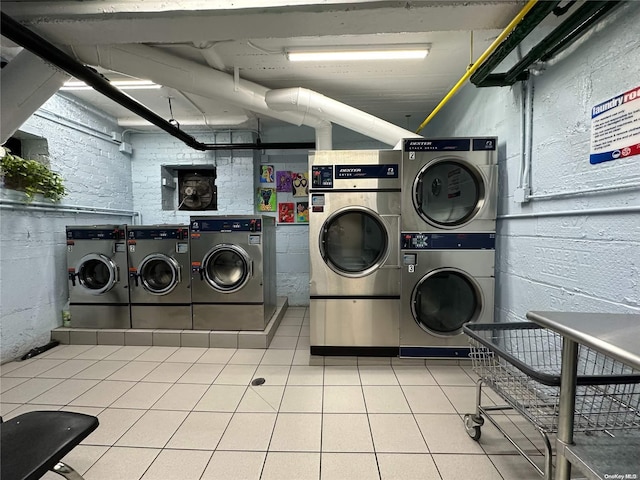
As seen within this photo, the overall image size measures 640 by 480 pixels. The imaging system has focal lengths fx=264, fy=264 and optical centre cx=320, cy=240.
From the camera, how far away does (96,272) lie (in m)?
3.34

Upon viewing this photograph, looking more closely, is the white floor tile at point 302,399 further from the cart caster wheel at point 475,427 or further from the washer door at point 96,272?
the washer door at point 96,272

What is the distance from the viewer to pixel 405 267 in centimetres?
254

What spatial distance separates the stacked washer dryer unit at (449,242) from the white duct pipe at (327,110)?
0.52 meters

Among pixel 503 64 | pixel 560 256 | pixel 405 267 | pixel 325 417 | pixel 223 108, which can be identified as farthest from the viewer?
pixel 223 108

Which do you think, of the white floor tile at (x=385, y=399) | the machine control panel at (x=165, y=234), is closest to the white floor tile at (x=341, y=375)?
the white floor tile at (x=385, y=399)

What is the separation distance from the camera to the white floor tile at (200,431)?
65.7 inches

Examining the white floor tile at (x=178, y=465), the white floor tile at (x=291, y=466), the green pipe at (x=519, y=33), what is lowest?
the white floor tile at (x=178, y=465)

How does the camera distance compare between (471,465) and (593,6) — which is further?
(471,465)

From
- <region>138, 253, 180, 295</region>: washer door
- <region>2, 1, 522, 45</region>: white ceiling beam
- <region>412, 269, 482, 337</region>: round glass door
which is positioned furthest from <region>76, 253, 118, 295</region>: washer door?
<region>412, 269, 482, 337</region>: round glass door

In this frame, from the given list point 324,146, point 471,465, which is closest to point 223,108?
point 324,146

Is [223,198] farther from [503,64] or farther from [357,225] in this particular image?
[503,64]

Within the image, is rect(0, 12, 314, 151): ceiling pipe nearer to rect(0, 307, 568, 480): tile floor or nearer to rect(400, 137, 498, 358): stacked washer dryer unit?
rect(0, 307, 568, 480): tile floor

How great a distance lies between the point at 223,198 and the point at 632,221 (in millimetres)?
4471

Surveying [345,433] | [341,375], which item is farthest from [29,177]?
[345,433]
